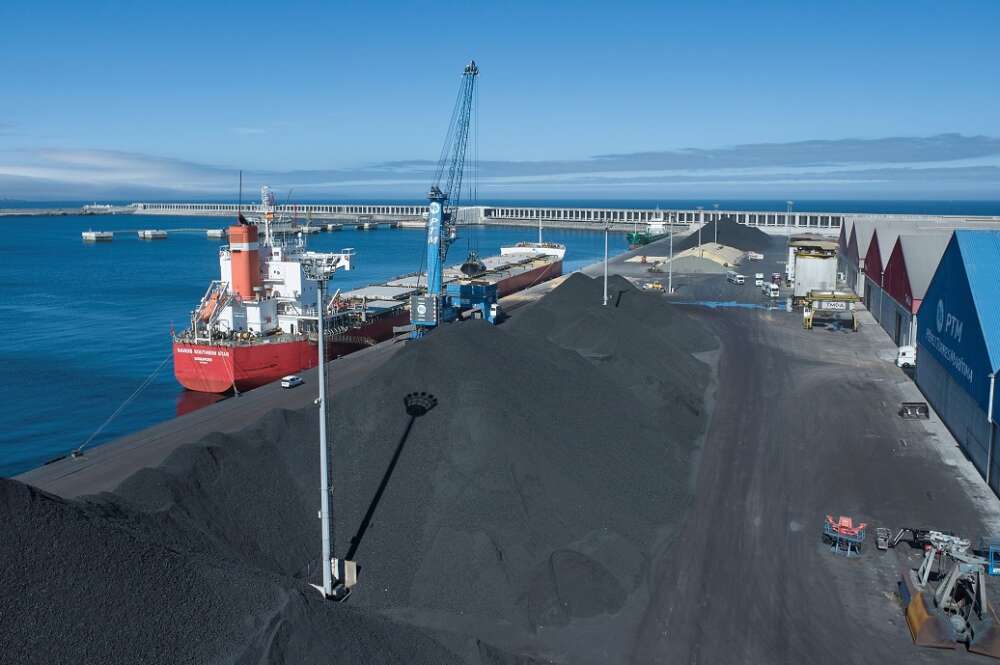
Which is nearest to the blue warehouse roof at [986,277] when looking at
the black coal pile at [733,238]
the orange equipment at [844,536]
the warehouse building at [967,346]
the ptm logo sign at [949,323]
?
the warehouse building at [967,346]

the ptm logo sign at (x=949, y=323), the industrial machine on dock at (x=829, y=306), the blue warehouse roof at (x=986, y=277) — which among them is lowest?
the industrial machine on dock at (x=829, y=306)

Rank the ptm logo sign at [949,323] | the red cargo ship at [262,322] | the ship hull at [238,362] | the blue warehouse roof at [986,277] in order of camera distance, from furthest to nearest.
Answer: the red cargo ship at [262,322]
the ship hull at [238,362]
the ptm logo sign at [949,323]
the blue warehouse roof at [986,277]

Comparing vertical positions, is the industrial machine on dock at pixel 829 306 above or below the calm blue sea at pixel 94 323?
above

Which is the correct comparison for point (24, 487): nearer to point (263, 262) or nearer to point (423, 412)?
point (423, 412)

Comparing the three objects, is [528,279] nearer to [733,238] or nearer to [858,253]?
[858,253]

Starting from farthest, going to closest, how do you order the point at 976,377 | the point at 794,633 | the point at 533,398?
the point at 976,377
the point at 533,398
the point at 794,633

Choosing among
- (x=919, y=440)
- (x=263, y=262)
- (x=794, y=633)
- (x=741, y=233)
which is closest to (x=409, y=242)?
(x=741, y=233)

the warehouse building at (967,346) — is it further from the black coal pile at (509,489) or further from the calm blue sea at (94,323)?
the calm blue sea at (94,323)
